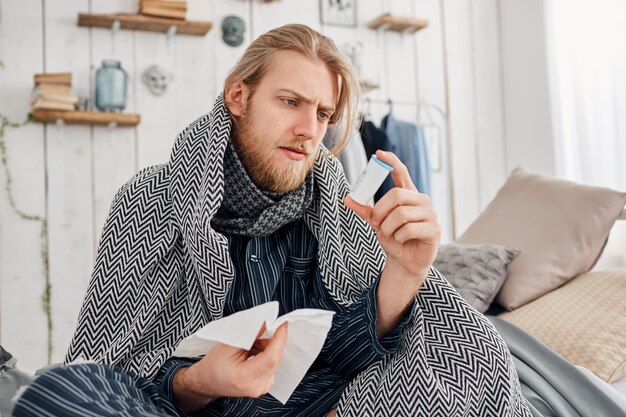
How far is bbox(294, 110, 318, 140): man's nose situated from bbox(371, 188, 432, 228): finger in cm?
33

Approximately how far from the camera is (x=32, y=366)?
287cm

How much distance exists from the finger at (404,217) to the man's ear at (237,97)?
53 cm

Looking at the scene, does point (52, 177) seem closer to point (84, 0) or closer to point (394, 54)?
point (84, 0)

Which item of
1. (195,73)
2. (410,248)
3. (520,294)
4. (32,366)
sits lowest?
(32,366)

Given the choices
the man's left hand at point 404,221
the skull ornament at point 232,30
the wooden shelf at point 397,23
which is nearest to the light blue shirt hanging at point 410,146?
the wooden shelf at point 397,23

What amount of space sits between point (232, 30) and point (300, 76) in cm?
205

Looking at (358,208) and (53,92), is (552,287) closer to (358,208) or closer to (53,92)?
(358,208)

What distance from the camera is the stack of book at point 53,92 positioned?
2818 millimetres

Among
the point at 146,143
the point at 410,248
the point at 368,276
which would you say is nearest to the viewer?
the point at 410,248

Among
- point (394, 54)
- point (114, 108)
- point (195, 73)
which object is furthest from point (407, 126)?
point (114, 108)

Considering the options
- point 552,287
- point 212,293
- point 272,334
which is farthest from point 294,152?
point 552,287

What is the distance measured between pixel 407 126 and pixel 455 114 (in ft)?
1.89

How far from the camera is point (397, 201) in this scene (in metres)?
1.02

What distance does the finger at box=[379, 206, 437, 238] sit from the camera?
3.34 feet
